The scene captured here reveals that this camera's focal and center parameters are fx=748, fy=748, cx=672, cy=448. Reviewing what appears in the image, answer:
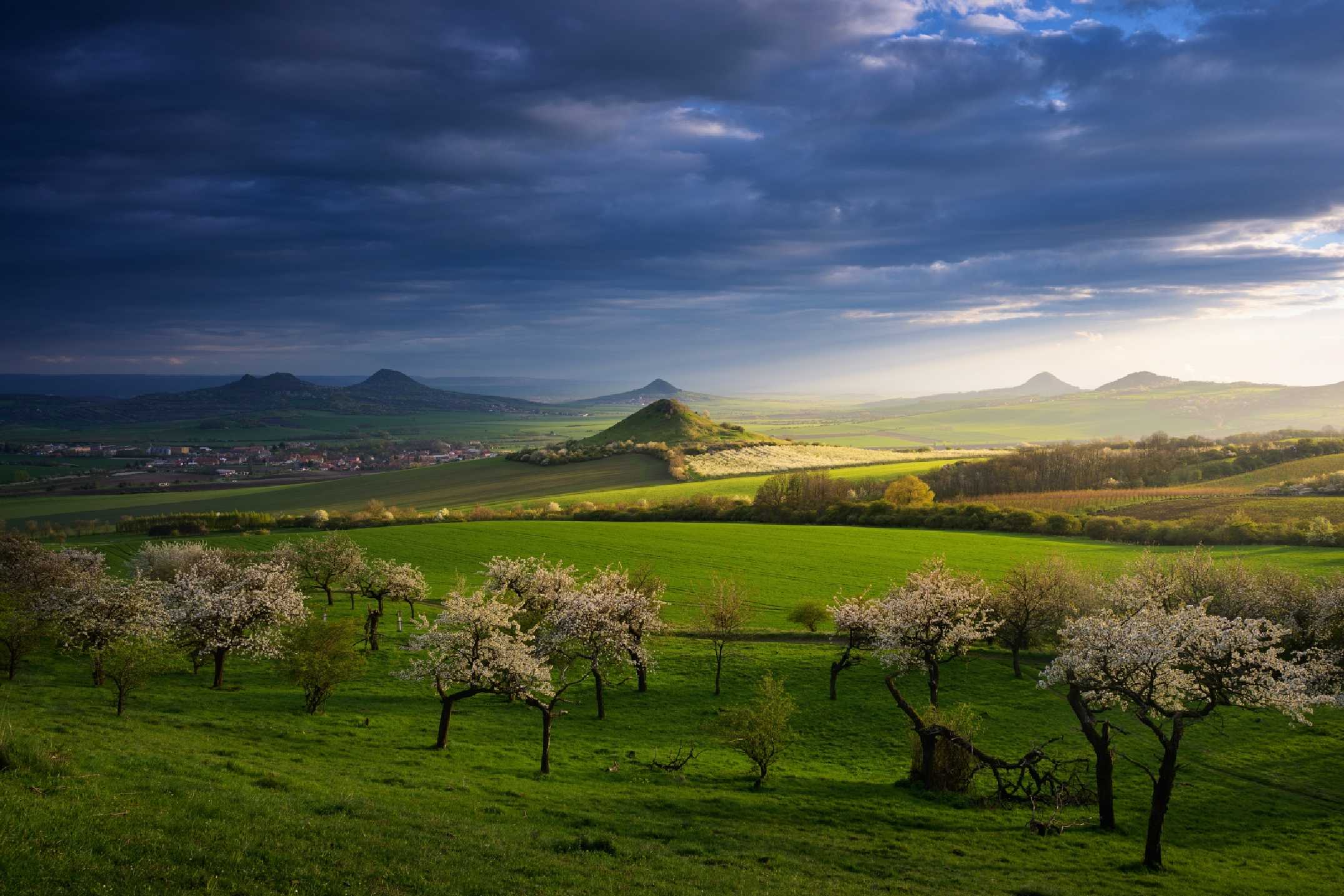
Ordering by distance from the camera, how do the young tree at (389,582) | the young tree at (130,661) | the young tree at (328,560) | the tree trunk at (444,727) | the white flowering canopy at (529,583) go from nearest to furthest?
the young tree at (130,661)
the tree trunk at (444,727)
the white flowering canopy at (529,583)
the young tree at (389,582)
the young tree at (328,560)

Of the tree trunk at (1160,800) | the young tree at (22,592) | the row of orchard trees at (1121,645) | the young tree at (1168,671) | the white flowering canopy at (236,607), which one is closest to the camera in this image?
the tree trunk at (1160,800)

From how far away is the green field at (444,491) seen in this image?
443ft

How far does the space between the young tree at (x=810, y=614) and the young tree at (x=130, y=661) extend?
41398 millimetres

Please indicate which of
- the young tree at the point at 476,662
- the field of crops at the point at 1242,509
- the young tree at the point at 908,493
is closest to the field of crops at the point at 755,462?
the young tree at the point at 908,493

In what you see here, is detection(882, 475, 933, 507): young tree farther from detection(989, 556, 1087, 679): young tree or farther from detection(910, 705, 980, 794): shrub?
detection(910, 705, 980, 794): shrub

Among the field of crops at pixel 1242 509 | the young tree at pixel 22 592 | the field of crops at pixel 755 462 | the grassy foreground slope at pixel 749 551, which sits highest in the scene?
the field of crops at pixel 755 462

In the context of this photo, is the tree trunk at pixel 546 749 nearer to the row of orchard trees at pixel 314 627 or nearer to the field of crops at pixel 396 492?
the row of orchard trees at pixel 314 627

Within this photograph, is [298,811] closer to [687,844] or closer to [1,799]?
[1,799]

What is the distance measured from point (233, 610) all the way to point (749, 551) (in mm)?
59503

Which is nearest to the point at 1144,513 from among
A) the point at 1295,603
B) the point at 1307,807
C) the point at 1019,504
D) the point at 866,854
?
the point at 1019,504

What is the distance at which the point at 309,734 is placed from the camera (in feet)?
115

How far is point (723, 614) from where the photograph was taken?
51438 millimetres

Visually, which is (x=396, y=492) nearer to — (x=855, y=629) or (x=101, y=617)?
(x=101, y=617)

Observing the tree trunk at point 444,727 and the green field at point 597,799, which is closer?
the green field at point 597,799
